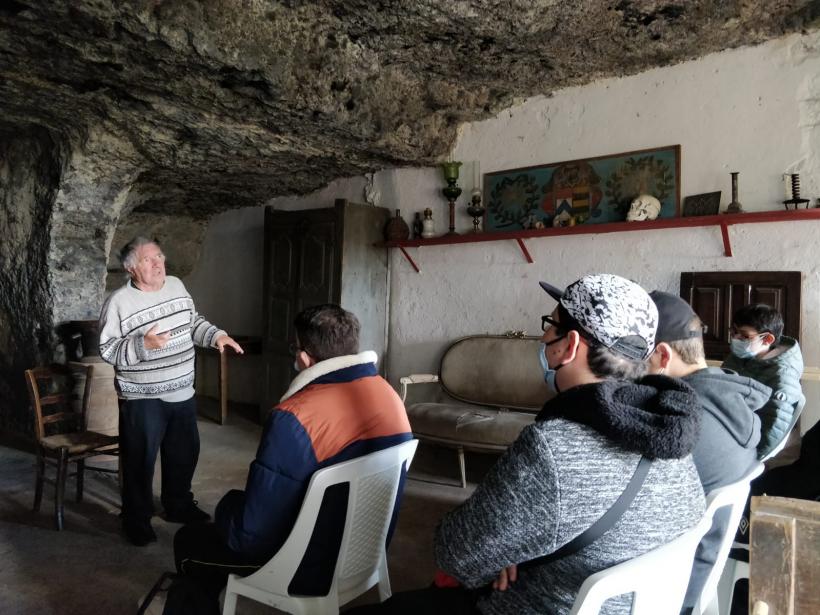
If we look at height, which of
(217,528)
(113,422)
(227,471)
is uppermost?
(217,528)

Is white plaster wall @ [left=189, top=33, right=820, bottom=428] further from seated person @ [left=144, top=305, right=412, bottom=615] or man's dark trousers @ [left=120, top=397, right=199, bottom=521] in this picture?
seated person @ [left=144, top=305, right=412, bottom=615]

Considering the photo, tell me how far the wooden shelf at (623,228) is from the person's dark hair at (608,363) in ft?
8.56

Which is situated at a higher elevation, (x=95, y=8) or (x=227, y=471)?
(x=95, y=8)

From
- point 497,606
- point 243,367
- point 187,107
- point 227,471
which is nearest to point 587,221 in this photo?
point 187,107

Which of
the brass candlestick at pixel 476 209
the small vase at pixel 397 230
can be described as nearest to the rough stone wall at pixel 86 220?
the small vase at pixel 397 230

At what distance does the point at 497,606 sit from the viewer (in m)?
1.07

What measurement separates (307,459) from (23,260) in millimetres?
3722

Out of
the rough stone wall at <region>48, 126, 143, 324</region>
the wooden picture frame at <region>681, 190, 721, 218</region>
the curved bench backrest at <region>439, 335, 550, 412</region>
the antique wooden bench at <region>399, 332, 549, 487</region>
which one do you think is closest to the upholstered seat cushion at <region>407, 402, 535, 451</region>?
the antique wooden bench at <region>399, 332, 549, 487</region>

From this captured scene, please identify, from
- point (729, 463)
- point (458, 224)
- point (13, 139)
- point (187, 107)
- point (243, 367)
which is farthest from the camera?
point (243, 367)

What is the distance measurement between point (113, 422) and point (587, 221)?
3413mm

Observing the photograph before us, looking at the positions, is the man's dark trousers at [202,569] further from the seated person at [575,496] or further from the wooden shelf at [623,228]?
the wooden shelf at [623,228]

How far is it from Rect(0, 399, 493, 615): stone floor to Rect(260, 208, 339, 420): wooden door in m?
1.13

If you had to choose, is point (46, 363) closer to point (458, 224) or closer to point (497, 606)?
point (458, 224)

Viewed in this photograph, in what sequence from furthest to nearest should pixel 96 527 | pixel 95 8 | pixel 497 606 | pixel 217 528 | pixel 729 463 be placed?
pixel 96 527, pixel 95 8, pixel 217 528, pixel 729 463, pixel 497 606
